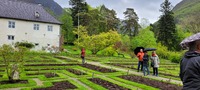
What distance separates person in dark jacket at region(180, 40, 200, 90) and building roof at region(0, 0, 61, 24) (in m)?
41.7

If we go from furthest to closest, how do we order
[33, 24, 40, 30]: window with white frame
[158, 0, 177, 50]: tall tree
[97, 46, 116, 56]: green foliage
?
1. [158, 0, 177, 50]: tall tree
2. [33, 24, 40, 30]: window with white frame
3. [97, 46, 116, 56]: green foliage

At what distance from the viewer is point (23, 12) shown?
146 ft

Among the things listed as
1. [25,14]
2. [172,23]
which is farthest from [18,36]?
[172,23]

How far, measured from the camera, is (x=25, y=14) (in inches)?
1745

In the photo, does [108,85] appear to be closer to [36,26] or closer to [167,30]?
[36,26]

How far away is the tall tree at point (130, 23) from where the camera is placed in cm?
7469

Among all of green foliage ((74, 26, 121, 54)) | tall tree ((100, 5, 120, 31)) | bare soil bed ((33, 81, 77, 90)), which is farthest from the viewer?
tall tree ((100, 5, 120, 31))

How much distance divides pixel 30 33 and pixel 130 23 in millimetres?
37889

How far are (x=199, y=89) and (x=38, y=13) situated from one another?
44785mm

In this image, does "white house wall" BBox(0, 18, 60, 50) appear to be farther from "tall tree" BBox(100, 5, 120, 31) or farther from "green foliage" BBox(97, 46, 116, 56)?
"tall tree" BBox(100, 5, 120, 31)

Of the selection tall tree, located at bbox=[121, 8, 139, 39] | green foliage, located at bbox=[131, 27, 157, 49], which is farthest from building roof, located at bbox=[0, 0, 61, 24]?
tall tree, located at bbox=[121, 8, 139, 39]

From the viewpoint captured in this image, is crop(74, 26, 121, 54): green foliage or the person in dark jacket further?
crop(74, 26, 121, 54): green foliage

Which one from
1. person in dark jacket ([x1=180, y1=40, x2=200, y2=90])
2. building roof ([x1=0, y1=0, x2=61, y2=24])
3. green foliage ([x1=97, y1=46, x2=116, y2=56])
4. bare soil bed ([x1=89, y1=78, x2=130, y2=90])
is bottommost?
bare soil bed ([x1=89, y1=78, x2=130, y2=90])

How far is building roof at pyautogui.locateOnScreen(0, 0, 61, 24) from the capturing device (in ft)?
139
